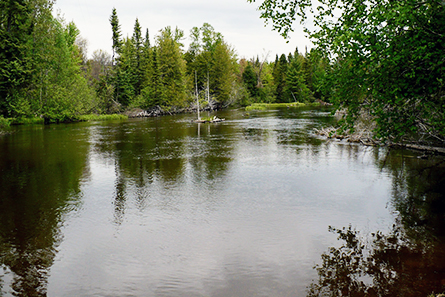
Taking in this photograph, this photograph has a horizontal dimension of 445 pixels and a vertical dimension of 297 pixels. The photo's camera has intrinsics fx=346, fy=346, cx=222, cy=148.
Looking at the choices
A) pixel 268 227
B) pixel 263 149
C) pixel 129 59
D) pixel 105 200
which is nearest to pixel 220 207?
pixel 268 227

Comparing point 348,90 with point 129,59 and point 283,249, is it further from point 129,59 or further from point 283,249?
point 129,59

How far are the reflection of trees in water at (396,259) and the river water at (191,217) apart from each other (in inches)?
4.7

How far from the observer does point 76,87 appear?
42938mm

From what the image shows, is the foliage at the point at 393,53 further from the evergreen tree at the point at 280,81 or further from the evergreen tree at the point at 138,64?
the evergreen tree at the point at 280,81

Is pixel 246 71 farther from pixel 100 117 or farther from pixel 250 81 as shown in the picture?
pixel 100 117

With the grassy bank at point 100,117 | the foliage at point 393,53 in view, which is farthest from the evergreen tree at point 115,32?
the foliage at point 393,53

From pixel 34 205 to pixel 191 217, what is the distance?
4.73 metres

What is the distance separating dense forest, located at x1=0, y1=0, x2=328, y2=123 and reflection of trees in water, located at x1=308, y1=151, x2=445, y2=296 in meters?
3.46

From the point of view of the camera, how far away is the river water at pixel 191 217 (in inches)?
237

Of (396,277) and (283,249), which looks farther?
(283,249)

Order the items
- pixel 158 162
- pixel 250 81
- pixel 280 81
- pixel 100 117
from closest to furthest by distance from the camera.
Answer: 1. pixel 158 162
2. pixel 100 117
3. pixel 250 81
4. pixel 280 81

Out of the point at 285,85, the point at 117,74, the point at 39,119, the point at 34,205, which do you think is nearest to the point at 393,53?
the point at 34,205

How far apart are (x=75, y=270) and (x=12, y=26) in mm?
37859

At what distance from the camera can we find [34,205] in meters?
9.93
